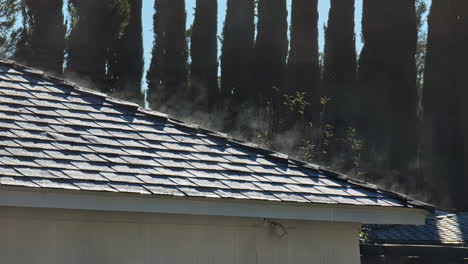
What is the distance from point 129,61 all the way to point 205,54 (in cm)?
380

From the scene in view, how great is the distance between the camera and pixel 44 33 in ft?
106

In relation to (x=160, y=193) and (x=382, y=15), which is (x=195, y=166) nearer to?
(x=160, y=193)

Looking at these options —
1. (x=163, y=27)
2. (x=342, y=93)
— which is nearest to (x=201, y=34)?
(x=163, y=27)

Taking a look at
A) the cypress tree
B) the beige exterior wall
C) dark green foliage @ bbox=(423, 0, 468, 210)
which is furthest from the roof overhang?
the cypress tree

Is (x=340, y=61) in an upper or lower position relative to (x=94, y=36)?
lower

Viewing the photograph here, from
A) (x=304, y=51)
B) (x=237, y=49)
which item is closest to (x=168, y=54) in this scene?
(x=237, y=49)

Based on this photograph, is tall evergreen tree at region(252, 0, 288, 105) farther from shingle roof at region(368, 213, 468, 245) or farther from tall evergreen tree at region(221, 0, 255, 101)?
shingle roof at region(368, 213, 468, 245)

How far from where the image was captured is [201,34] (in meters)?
37.8

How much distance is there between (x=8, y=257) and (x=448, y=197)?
3061cm

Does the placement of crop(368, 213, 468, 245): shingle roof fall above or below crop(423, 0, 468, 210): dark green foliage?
below

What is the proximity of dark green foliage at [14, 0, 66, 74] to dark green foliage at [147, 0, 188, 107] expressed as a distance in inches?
171

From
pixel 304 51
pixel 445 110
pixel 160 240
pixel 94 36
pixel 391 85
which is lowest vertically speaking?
pixel 160 240

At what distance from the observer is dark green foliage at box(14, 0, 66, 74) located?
31.6m

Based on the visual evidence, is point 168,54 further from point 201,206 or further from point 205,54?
point 201,206
